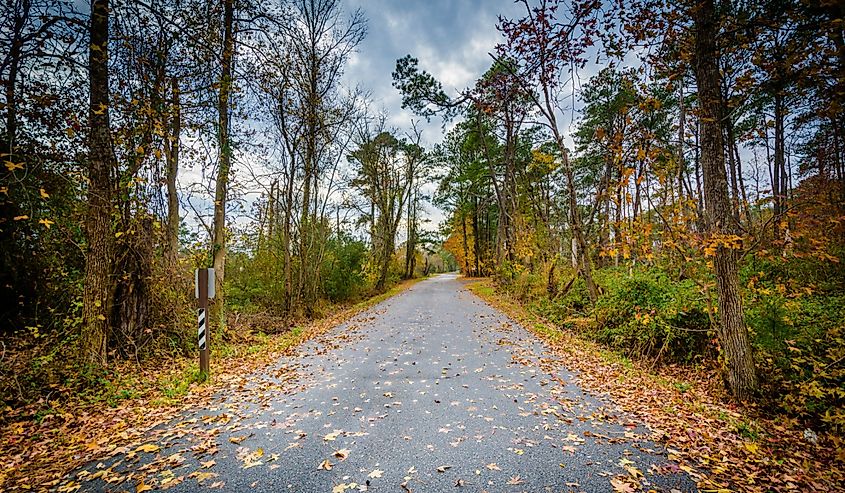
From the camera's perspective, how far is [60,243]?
6.52 meters

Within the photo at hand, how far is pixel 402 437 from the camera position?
13.0 ft

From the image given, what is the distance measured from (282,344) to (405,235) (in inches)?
979

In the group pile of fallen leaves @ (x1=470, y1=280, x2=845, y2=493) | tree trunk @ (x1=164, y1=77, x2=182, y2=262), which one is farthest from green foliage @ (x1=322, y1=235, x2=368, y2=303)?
pile of fallen leaves @ (x1=470, y1=280, x2=845, y2=493)

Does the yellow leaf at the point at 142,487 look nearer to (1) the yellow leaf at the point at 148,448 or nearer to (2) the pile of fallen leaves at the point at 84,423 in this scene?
(1) the yellow leaf at the point at 148,448

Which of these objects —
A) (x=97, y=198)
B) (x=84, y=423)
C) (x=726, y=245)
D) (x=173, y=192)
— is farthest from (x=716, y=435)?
(x=173, y=192)

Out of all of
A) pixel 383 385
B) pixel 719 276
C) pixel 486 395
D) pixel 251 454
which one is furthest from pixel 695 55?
pixel 251 454

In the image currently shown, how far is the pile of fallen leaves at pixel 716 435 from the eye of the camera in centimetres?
315

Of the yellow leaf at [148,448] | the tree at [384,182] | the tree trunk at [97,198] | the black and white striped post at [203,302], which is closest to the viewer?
the yellow leaf at [148,448]

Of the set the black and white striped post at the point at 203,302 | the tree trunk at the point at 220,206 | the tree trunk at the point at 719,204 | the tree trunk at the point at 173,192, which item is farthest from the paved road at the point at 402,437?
the tree trunk at the point at 173,192

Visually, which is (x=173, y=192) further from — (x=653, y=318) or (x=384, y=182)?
(x=384, y=182)

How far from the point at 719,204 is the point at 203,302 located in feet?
25.6

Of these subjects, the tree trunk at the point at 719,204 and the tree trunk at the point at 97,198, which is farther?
the tree trunk at the point at 97,198

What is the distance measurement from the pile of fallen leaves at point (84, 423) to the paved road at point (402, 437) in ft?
0.95

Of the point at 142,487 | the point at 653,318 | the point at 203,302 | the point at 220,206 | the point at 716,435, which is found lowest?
the point at 716,435
